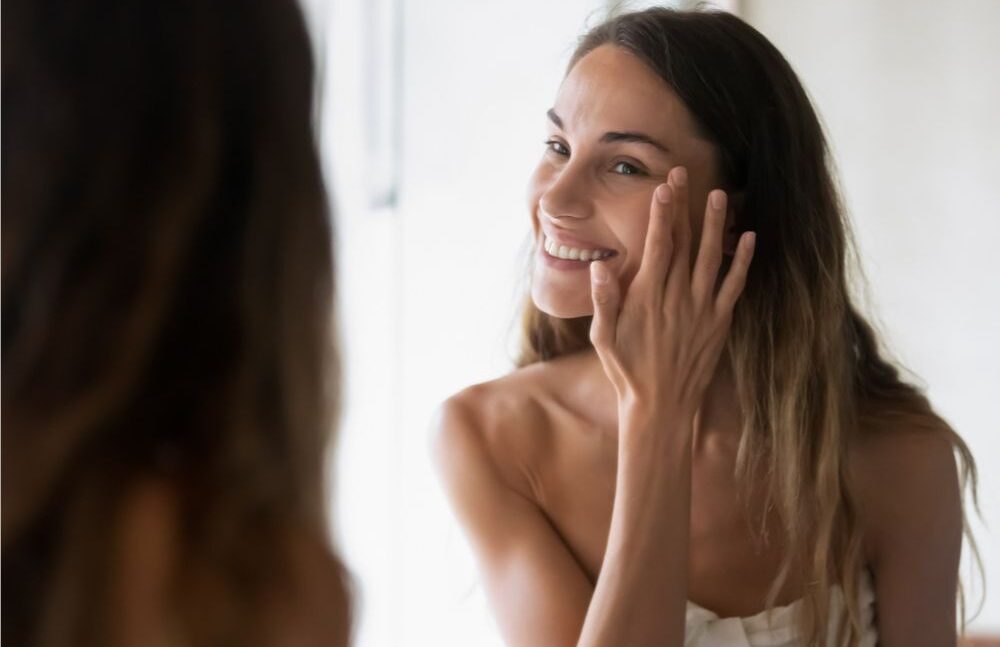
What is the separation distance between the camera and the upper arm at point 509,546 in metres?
1.18

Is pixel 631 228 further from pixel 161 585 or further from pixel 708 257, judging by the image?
pixel 161 585

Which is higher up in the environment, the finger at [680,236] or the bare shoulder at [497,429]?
the finger at [680,236]

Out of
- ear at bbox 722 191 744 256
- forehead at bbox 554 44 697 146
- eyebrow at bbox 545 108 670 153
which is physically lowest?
ear at bbox 722 191 744 256

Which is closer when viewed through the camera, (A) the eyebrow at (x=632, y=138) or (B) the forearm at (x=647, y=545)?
(B) the forearm at (x=647, y=545)

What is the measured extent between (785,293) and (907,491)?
0.90 feet

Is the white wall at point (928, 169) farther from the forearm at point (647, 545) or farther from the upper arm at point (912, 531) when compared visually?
the forearm at point (647, 545)

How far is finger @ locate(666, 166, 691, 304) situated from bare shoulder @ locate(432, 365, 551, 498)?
0.86 feet

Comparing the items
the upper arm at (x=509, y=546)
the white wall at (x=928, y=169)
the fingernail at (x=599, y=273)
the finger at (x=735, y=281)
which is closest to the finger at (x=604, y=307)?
the fingernail at (x=599, y=273)

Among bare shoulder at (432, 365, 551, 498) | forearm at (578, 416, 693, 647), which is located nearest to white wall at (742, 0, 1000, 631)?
bare shoulder at (432, 365, 551, 498)

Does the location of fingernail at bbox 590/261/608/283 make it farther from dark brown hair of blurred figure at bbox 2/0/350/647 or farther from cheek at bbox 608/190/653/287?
dark brown hair of blurred figure at bbox 2/0/350/647

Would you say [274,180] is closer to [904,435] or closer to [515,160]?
[904,435]

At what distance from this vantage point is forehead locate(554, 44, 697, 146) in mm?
1212

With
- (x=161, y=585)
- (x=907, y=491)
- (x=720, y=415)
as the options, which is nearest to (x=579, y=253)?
(x=720, y=415)

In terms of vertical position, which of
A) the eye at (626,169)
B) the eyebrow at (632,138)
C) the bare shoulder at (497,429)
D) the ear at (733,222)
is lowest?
the bare shoulder at (497,429)
